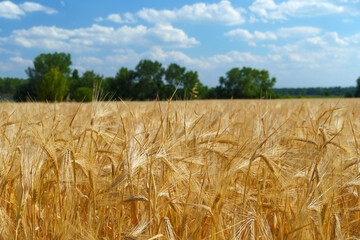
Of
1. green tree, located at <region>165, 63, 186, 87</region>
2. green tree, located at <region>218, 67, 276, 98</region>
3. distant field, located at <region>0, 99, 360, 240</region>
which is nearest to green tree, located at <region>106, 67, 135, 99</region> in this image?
green tree, located at <region>165, 63, 186, 87</region>

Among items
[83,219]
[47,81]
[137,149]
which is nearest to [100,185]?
[83,219]

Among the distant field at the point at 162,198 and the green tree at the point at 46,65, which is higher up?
the green tree at the point at 46,65

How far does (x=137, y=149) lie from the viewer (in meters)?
1.22

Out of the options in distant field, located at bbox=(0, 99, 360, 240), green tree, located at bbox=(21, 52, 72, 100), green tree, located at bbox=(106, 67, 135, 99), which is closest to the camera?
distant field, located at bbox=(0, 99, 360, 240)

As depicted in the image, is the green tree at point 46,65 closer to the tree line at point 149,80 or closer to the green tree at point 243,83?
the tree line at point 149,80

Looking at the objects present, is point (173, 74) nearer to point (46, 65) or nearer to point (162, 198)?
point (46, 65)

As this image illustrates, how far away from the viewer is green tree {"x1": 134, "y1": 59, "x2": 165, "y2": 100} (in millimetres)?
53406

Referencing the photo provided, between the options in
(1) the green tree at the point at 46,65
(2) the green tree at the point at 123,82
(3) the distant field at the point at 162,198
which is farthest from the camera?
(1) the green tree at the point at 46,65

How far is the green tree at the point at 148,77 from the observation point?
53.4 meters

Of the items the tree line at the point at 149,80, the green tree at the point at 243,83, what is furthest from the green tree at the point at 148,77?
the green tree at the point at 243,83

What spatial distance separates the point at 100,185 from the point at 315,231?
847mm

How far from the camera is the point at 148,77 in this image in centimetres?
5578

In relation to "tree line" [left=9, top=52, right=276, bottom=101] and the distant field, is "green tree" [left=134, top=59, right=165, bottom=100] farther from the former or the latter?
the distant field

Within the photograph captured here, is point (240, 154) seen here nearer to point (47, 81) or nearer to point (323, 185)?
point (323, 185)
